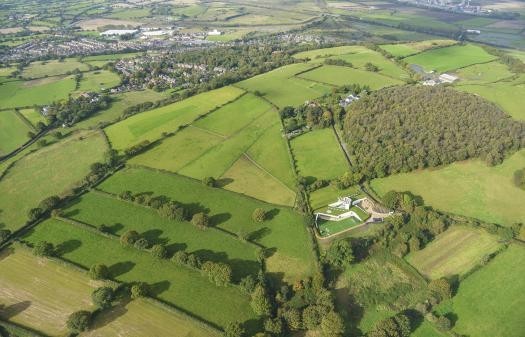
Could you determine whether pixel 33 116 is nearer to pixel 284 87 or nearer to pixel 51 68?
pixel 51 68

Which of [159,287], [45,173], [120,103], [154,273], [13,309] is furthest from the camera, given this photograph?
[120,103]

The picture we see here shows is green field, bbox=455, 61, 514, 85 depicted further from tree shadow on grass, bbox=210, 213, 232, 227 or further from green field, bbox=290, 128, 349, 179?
tree shadow on grass, bbox=210, 213, 232, 227

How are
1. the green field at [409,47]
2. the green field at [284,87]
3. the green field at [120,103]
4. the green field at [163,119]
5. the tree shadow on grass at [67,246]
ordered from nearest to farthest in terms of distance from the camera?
the tree shadow on grass at [67,246], the green field at [163,119], the green field at [120,103], the green field at [284,87], the green field at [409,47]

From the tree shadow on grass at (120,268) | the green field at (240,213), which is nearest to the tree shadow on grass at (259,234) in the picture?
the green field at (240,213)

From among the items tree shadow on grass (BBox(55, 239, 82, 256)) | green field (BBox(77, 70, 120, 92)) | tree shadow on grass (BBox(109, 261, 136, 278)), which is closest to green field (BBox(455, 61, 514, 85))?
tree shadow on grass (BBox(109, 261, 136, 278))

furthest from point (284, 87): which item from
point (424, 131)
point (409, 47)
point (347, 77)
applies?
point (409, 47)

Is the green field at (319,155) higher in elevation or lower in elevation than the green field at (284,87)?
lower

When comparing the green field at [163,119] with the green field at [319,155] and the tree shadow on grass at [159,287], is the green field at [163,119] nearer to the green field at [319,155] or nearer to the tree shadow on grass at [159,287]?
the green field at [319,155]
